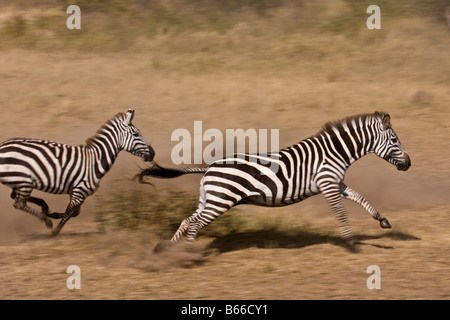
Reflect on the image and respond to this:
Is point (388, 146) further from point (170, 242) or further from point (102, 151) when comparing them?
point (102, 151)

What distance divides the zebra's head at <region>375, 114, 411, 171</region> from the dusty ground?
0.99 meters

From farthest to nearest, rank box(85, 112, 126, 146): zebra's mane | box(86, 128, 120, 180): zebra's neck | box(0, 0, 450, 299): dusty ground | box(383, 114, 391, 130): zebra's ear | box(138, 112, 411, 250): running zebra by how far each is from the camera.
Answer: box(85, 112, 126, 146): zebra's mane, box(86, 128, 120, 180): zebra's neck, box(383, 114, 391, 130): zebra's ear, box(138, 112, 411, 250): running zebra, box(0, 0, 450, 299): dusty ground

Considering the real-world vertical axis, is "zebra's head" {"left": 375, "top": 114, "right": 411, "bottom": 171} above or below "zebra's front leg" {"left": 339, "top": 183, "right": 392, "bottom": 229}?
above

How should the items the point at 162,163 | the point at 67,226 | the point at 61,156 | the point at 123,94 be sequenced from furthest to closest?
1. the point at 123,94
2. the point at 162,163
3. the point at 67,226
4. the point at 61,156

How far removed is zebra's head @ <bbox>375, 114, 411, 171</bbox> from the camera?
930cm

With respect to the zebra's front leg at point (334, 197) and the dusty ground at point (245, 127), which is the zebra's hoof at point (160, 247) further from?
the zebra's front leg at point (334, 197)

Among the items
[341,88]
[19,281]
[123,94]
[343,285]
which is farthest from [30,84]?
[343,285]

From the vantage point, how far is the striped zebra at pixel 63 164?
950 centimetres

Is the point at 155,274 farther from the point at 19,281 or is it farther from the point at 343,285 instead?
the point at 343,285

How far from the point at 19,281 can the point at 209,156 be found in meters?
6.18

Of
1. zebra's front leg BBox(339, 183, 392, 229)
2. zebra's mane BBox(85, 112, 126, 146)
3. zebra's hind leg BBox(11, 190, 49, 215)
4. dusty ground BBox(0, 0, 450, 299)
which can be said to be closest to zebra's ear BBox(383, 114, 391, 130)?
zebra's front leg BBox(339, 183, 392, 229)

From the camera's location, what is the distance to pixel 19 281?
8211 mm

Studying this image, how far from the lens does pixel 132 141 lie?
10070 mm

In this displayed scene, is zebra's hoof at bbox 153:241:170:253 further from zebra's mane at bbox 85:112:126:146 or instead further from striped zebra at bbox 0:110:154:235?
zebra's mane at bbox 85:112:126:146
